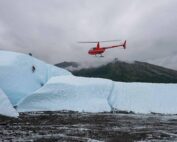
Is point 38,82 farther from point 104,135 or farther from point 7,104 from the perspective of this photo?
point 104,135

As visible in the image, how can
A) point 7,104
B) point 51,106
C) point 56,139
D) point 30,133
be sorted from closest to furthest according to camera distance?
point 56,139
point 30,133
point 7,104
point 51,106

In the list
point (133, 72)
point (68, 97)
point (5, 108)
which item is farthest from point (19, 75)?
point (133, 72)

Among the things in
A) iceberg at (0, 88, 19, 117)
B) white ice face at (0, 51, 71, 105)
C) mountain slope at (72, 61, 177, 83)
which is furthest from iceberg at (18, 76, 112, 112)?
mountain slope at (72, 61, 177, 83)

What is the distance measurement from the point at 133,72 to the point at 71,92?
484 ft

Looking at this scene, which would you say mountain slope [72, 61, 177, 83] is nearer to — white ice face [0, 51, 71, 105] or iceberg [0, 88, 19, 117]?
white ice face [0, 51, 71, 105]

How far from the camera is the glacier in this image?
3038 centimetres

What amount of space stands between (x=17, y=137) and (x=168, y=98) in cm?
2203

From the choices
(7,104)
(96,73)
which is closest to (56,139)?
(7,104)

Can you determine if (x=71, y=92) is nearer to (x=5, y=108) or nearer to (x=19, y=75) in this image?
(x=19, y=75)

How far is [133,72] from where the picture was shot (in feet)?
582

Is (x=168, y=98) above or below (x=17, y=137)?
above

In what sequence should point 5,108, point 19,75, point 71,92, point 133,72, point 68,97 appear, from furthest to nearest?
1. point 133,72
2. point 19,75
3. point 71,92
4. point 68,97
5. point 5,108

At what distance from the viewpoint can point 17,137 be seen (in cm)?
1397

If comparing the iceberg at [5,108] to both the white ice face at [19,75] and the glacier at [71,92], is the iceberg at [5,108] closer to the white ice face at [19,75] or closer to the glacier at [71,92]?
the glacier at [71,92]
